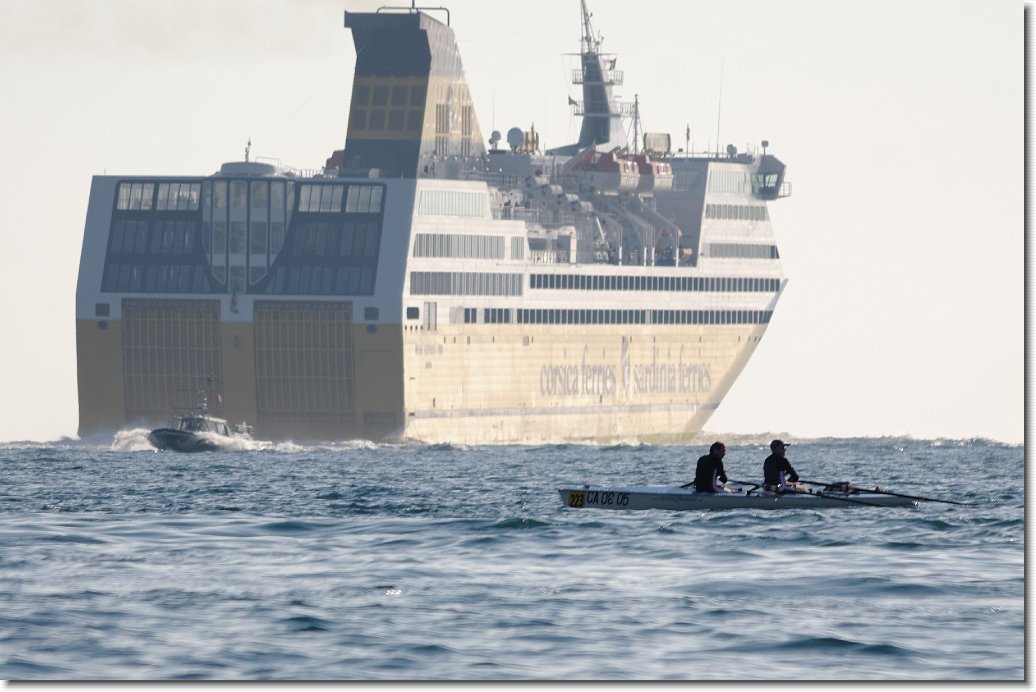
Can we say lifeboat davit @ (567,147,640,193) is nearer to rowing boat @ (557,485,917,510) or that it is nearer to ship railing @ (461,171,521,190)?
ship railing @ (461,171,521,190)

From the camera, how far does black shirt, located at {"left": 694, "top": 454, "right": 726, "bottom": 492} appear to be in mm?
60344

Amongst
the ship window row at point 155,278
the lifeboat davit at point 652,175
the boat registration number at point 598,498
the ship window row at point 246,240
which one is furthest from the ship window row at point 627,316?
the boat registration number at point 598,498

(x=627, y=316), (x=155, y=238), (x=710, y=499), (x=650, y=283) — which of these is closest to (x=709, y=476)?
(x=710, y=499)

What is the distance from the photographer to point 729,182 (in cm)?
16288

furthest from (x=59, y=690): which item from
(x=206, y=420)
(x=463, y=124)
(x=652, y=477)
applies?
(x=463, y=124)

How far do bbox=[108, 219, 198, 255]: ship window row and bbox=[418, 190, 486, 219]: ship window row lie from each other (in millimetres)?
12007

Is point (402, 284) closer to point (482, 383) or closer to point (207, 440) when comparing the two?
point (482, 383)

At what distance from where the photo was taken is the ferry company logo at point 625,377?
146750 mm

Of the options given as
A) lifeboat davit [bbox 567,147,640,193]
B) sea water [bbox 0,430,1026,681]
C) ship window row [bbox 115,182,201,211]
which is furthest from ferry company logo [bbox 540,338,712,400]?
sea water [bbox 0,430,1026,681]

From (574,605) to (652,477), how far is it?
4636cm

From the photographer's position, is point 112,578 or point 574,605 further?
point 112,578

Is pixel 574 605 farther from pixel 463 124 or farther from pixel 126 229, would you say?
pixel 463 124

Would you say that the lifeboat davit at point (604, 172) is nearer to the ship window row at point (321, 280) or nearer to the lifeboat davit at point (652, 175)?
the lifeboat davit at point (652, 175)

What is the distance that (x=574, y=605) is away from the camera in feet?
141
